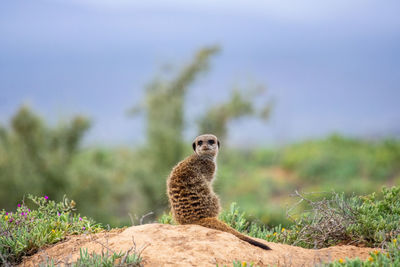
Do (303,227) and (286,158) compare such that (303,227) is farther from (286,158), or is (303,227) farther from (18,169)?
(286,158)

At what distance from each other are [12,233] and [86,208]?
10.3 meters

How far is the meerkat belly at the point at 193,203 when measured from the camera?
473 centimetres

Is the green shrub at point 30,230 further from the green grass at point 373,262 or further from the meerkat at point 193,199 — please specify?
the green grass at point 373,262

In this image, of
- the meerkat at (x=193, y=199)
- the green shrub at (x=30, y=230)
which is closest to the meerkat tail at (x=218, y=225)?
the meerkat at (x=193, y=199)

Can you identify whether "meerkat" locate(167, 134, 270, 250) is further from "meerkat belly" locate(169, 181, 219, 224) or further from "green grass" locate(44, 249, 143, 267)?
"green grass" locate(44, 249, 143, 267)

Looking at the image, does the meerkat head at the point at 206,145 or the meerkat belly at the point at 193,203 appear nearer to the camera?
the meerkat belly at the point at 193,203

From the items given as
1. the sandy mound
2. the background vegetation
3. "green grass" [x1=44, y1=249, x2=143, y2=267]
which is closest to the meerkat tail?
the sandy mound

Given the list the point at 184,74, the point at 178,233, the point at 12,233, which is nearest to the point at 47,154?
the point at 184,74

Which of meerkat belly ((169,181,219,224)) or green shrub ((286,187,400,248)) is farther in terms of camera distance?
green shrub ((286,187,400,248))

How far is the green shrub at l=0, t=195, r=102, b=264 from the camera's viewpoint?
4594mm

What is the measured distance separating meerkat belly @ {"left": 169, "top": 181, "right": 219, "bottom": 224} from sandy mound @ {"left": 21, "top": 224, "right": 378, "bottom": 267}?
19 centimetres

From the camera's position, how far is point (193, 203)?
473cm

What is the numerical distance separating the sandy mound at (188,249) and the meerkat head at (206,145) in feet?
3.40

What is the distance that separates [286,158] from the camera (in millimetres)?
24562
